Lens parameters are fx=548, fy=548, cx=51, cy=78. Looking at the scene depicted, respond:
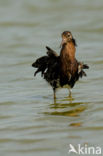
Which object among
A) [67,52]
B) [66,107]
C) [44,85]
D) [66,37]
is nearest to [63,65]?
[67,52]

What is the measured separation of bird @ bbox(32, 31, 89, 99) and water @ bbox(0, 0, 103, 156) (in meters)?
0.44

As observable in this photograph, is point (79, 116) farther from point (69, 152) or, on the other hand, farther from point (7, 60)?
point (7, 60)

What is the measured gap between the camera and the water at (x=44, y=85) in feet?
28.5

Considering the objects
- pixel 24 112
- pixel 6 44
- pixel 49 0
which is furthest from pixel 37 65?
pixel 49 0

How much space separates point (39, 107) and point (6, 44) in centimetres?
740

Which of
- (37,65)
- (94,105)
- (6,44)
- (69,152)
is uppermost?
(6,44)

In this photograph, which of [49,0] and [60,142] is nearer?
[60,142]

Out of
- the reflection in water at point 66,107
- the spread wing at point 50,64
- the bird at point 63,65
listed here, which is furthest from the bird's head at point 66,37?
the reflection in water at point 66,107

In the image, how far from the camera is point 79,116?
10000mm

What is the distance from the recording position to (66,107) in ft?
36.0

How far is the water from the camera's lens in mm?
8695

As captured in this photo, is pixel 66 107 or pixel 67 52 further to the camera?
pixel 67 52

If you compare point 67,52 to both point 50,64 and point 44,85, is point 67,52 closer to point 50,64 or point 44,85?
point 50,64

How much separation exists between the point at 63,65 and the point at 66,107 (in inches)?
37.0
